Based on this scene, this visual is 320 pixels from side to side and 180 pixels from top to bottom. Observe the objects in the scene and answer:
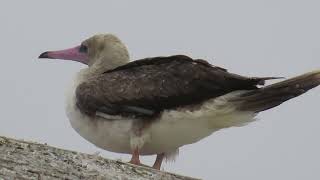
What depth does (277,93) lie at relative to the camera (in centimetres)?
798

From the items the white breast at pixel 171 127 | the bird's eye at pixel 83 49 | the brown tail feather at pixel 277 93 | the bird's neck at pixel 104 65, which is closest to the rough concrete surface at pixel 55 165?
the white breast at pixel 171 127

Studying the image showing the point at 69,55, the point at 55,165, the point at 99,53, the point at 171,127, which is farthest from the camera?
the point at 69,55

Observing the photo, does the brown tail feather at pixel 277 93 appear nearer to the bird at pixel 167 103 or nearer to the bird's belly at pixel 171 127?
the bird at pixel 167 103

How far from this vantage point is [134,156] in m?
8.16

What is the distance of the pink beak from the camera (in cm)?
1047

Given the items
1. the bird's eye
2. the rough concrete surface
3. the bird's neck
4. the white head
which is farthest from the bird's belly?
the rough concrete surface

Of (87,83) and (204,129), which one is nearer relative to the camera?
(204,129)

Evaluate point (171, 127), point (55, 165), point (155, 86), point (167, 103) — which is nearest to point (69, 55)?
point (155, 86)

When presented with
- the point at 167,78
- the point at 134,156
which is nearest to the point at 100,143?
the point at 134,156

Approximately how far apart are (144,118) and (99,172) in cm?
347

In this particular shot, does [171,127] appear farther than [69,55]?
No

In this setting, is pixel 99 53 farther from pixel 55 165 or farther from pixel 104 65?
pixel 55 165

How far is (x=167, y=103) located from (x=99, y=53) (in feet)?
7.19

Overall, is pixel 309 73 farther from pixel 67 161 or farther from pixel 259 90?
pixel 67 161
